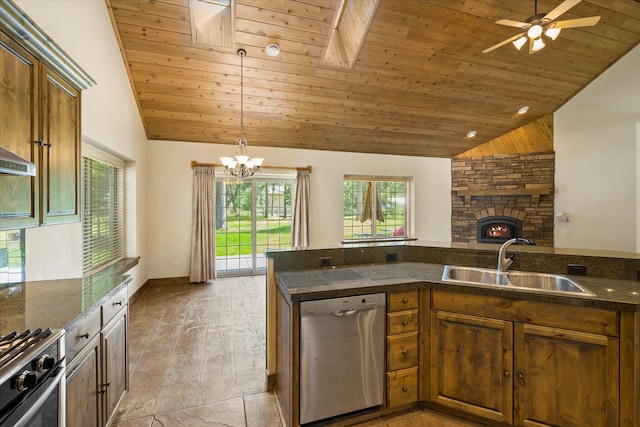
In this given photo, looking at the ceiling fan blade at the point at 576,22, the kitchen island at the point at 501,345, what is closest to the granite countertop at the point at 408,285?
the kitchen island at the point at 501,345

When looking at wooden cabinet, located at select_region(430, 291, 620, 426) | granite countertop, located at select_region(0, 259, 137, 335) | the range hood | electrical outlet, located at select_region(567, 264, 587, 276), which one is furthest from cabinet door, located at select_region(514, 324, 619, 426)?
the range hood

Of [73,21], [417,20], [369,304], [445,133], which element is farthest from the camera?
[445,133]

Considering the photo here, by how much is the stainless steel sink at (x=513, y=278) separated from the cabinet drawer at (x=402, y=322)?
1.14 ft

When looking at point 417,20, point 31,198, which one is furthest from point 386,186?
point 31,198

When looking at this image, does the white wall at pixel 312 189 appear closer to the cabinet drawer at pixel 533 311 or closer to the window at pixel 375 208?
the window at pixel 375 208

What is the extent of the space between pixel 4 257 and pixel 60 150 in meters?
0.77

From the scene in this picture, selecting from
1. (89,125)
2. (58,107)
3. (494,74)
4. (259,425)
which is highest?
(494,74)

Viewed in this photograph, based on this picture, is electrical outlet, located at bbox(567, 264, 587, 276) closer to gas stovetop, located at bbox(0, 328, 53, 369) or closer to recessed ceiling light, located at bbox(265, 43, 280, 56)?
gas stovetop, located at bbox(0, 328, 53, 369)

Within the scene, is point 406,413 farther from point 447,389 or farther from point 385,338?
point 385,338

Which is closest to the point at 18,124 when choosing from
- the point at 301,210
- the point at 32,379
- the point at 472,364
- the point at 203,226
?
the point at 32,379

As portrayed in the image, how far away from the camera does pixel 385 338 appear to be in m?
1.96

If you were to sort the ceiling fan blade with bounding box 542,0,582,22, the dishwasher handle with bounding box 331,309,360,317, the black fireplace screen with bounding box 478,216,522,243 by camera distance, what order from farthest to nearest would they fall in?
1. the black fireplace screen with bounding box 478,216,522,243
2. the ceiling fan blade with bounding box 542,0,582,22
3. the dishwasher handle with bounding box 331,309,360,317

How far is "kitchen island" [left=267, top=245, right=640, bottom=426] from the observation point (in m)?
1.62

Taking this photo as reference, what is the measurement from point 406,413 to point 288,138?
4.74 metres
